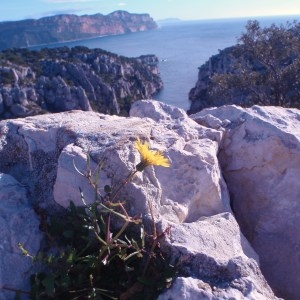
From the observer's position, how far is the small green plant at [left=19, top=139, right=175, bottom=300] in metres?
2.25

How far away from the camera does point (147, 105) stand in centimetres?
390

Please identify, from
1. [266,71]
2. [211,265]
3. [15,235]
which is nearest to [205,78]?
[266,71]

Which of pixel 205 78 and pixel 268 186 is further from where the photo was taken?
pixel 205 78

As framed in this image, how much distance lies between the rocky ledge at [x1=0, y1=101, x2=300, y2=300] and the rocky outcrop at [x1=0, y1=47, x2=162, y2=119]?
3789 centimetres

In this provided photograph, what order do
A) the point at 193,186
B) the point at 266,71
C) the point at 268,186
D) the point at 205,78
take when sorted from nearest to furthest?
the point at 193,186 < the point at 268,186 < the point at 266,71 < the point at 205,78

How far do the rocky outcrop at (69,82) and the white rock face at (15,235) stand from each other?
3824 centimetres

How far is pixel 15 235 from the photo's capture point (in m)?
2.58

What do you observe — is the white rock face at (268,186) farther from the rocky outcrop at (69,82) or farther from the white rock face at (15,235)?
the rocky outcrop at (69,82)

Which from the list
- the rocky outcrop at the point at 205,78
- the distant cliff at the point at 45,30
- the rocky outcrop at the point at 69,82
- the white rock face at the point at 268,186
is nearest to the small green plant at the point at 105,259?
the white rock face at the point at 268,186

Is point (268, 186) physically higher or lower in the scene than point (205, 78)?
higher

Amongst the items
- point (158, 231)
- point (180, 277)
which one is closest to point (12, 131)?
point (158, 231)

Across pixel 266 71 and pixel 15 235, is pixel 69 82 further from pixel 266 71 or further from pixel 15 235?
pixel 15 235

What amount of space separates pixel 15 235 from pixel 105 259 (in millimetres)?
631

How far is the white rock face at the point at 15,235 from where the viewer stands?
2438 mm
